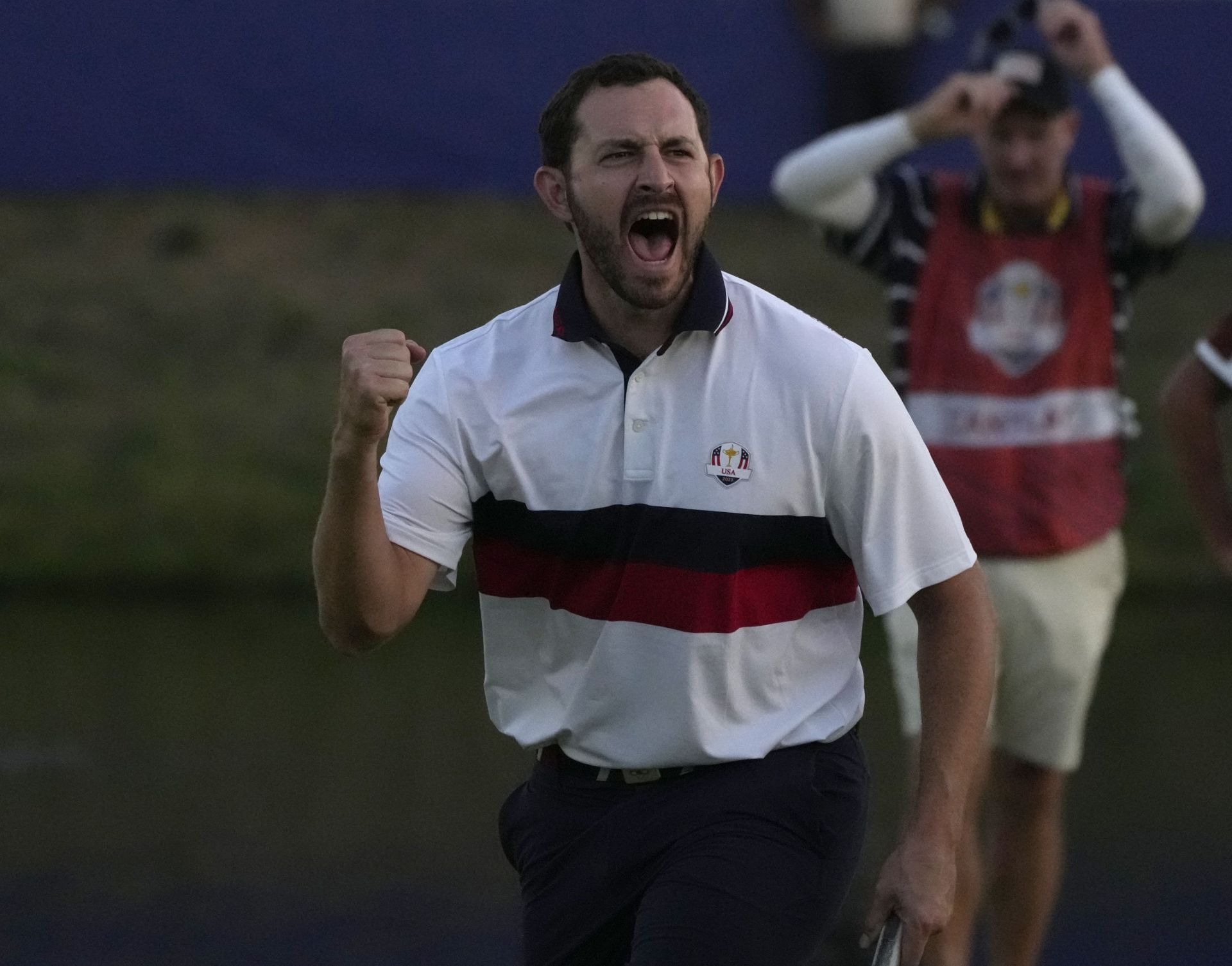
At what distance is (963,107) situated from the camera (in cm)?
530

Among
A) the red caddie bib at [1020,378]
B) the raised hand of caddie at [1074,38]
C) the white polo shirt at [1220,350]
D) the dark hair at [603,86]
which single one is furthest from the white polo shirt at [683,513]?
the raised hand of caddie at [1074,38]

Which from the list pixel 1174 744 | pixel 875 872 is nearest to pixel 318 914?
pixel 875 872

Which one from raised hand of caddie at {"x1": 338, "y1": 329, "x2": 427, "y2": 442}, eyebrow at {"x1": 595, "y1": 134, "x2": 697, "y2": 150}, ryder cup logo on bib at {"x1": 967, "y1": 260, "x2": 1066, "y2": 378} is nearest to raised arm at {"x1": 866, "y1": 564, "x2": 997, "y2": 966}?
eyebrow at {"x1": 595, "y1": 134, "x2": 697, "y2": 150}

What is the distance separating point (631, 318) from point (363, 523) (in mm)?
598

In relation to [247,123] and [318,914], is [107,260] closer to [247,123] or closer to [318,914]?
[247,123]

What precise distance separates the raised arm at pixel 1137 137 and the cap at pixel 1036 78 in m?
0.22

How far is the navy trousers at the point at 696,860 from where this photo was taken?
3.18m

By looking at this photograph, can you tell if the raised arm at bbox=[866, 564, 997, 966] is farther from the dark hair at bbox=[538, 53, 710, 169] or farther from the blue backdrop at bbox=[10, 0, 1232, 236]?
the blue backdrop at bbox=[10, 0, 1232, 236]

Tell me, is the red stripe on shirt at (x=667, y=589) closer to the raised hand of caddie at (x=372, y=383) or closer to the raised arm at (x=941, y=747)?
the raised arm at (x=941, y=747)

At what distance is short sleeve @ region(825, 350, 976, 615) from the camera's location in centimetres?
325

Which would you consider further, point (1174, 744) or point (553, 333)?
point (1174, 744)

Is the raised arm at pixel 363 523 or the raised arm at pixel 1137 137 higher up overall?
the raised arm at pixel 1137 137

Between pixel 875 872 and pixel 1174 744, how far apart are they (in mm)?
1976

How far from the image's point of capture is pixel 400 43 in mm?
10789
